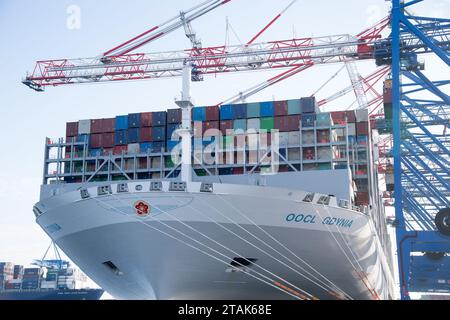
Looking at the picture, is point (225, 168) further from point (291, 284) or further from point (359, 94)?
point (359, 94)

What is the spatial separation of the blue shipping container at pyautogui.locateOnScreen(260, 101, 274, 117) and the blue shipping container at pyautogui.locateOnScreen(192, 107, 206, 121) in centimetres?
310

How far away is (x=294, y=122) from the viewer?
26.8m

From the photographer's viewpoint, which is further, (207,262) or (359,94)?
(359,94)

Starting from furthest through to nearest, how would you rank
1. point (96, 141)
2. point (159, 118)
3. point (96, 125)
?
point (96, 125)
point (96, 141)
point (159, 118)

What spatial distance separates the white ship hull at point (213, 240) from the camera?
61.9 ft

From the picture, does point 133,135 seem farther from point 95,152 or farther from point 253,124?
point 253,124

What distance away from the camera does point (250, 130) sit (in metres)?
26.6

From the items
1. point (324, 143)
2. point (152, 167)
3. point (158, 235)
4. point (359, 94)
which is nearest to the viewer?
point (158, 235)

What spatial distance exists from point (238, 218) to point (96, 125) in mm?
13923

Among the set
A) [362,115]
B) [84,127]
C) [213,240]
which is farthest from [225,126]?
[213,240]

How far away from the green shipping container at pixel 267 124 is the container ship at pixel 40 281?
1020 inches

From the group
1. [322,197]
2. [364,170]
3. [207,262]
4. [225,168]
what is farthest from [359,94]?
[207,262]

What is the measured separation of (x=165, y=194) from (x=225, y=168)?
829 centimetres

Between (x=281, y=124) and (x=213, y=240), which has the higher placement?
(x=281, y=124)
